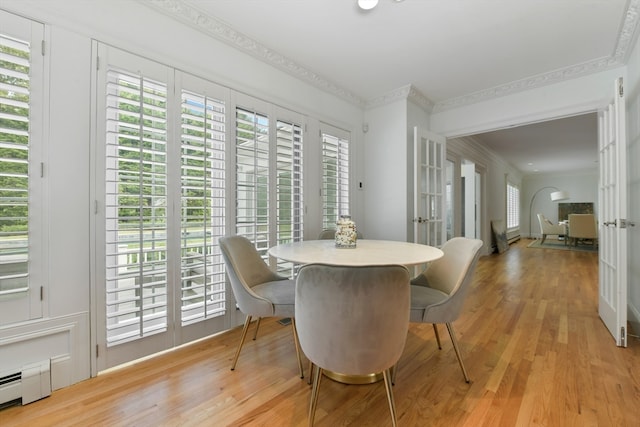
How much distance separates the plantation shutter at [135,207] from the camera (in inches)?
67.4

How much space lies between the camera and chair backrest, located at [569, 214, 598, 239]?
21.5ft

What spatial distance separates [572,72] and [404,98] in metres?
1.66

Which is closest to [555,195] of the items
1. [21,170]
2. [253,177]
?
[253,177]

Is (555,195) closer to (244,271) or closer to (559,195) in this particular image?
(559,195)

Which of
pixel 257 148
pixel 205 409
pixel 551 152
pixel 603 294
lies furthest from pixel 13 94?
pixel 551 152

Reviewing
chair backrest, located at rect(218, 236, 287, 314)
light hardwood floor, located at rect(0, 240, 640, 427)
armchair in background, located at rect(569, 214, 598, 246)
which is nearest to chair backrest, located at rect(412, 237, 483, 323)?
light hardwood floor, located at rect(0, 240, 640, 427)

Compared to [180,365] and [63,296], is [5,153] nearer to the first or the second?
[63,296]

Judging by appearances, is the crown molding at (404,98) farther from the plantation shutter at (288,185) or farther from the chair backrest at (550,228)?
the chair backrest at (550,228)

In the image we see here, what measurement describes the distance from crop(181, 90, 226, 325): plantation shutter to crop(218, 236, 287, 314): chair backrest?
317 millimetres

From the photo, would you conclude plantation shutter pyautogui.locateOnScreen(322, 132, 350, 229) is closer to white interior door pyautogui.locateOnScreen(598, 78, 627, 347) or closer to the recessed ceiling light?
the recessed ceiling light

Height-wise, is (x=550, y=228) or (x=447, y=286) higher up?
(x=550, y=228)

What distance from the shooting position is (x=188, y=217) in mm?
2041

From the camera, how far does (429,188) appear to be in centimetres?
346

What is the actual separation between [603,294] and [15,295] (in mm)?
4360
